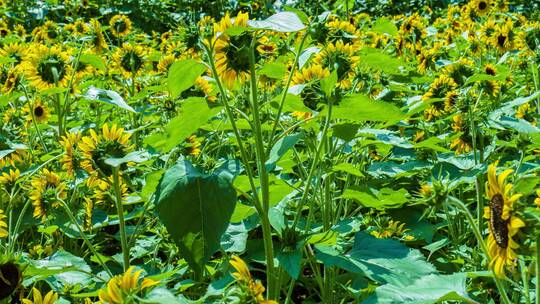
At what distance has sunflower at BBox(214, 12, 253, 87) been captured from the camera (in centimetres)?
134

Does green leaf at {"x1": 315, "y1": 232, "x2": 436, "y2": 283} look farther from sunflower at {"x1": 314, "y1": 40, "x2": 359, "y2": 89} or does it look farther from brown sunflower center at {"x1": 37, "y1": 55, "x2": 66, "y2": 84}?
brown sunflower center at {"x1": 37, "y1": 55, "x2": 66, "y2": 84}

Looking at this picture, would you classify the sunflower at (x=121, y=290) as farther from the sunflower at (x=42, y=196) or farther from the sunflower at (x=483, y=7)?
the sunflower at (x=483, y=7)

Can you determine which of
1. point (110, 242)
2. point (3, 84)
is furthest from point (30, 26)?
point (110, 242)

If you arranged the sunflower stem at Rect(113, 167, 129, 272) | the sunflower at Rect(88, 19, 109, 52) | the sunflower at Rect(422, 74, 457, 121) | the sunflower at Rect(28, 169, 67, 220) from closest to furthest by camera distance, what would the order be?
1. the sunflower stem at Rect(113, 167, 129, 272)
2. the sunflower at Rect(28, 169, 67, 220)
3. the sunflower at Rect(422, 74, 457, 121)
4. the sunflower at Rect(88, 19, 109, 52)

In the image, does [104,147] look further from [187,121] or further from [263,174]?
[263,174]

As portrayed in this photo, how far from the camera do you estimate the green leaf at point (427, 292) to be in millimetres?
1090

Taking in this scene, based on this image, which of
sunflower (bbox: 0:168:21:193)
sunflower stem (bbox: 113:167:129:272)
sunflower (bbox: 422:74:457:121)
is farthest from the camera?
sunflower (bbox: 422:74:457:121)

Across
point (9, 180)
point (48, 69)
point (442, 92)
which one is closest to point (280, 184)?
point (9, 180)

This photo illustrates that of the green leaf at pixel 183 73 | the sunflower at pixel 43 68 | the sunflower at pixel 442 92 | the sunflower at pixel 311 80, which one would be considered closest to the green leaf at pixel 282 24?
the green leaf at pixel 183 73

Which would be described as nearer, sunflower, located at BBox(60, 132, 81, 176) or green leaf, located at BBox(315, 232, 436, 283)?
green leaf, located at BBox(315, 232, 436, 283)

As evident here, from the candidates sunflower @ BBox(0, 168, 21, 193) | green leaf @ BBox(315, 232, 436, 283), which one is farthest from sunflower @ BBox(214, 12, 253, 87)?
sunflower @ BBox(0, 168, 21, 193)

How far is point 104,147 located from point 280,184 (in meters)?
0.43

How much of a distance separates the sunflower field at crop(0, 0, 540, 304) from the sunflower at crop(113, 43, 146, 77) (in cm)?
1

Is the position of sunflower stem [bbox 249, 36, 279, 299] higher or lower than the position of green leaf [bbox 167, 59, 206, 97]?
lower
